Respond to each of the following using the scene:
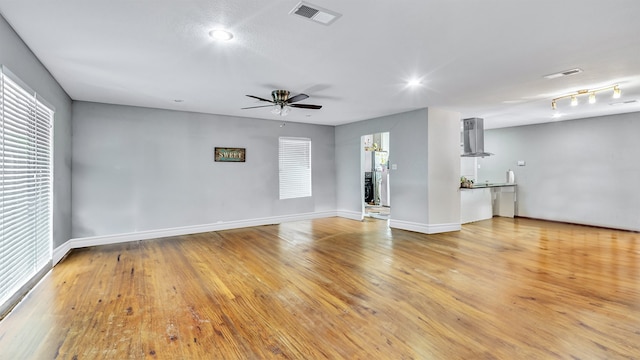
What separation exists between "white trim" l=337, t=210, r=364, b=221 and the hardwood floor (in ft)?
8.23

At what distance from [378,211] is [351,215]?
143 centimetres

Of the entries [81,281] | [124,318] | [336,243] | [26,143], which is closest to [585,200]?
[336,243]

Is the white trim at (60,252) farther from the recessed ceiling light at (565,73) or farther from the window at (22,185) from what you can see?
the recessed ceiling light at (565,73)

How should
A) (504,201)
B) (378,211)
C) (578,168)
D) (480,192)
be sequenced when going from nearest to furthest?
(578,168) < (480,192) < (504,201) < (378,211)

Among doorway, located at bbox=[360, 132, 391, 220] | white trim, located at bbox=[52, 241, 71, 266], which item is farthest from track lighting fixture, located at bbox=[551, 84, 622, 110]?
white trim, located at bbox=[52, 241, 71, 266]

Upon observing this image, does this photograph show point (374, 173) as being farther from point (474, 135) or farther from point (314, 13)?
point (314, 13)

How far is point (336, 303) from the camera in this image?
279 centimetres

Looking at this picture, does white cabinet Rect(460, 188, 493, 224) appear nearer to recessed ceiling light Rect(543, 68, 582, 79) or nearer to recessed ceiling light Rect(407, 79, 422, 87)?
recessed ceiling light Rect(543, 68, 582, 79)

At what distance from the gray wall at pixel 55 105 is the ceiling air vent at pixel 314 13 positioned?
2365 mm

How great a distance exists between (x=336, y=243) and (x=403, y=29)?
351 centimetres

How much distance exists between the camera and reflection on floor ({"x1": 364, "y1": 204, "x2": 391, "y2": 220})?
7.57 metres

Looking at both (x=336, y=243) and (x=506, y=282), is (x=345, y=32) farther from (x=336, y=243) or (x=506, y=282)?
(x=336, y=243)

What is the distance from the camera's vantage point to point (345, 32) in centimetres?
263

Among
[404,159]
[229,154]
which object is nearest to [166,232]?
[229,154]
